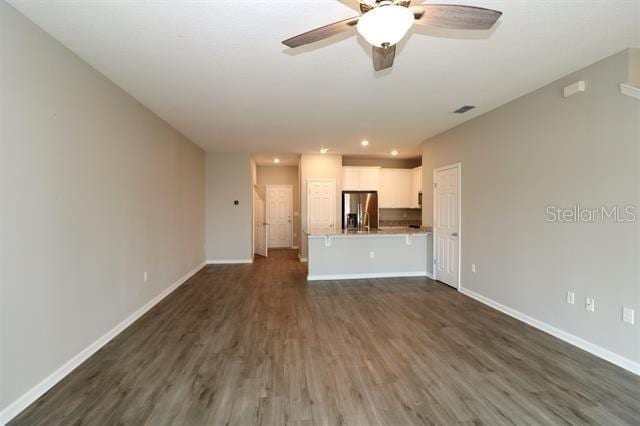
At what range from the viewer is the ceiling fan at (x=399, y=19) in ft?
4.53

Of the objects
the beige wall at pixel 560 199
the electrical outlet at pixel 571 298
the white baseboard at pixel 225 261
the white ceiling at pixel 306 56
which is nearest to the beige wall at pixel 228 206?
the white baseboard at pixel 225 261

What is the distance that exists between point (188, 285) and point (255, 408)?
343cm

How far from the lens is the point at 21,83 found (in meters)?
1.86

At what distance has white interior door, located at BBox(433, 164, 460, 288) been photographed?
454 centimetres

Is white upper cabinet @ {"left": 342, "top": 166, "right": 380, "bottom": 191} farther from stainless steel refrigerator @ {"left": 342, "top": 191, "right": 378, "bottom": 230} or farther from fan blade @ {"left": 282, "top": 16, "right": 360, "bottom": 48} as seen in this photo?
fan blade @ {"left": 282, "top": 16, "right": 360, "bottom": 48}

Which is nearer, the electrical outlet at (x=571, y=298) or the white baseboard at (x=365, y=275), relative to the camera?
the electrical outlet at (x=571, y=298)

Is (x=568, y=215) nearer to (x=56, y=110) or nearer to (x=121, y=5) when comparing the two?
(x=121, y=5)

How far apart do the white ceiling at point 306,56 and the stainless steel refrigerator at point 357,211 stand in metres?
2.94

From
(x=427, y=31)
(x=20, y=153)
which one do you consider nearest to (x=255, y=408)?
(x=20, y=153)

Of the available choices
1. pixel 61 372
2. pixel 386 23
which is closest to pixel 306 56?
pixel 386 23

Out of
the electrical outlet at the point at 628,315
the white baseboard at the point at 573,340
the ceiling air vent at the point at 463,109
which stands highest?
the ceiling air vent at the point at 463,109

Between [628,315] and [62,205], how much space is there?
4.69 meters

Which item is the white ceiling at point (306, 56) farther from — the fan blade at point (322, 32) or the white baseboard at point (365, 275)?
the white baseboard at point (365, 275)

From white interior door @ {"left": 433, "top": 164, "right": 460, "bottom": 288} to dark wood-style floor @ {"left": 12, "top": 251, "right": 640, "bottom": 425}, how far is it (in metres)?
1.09
